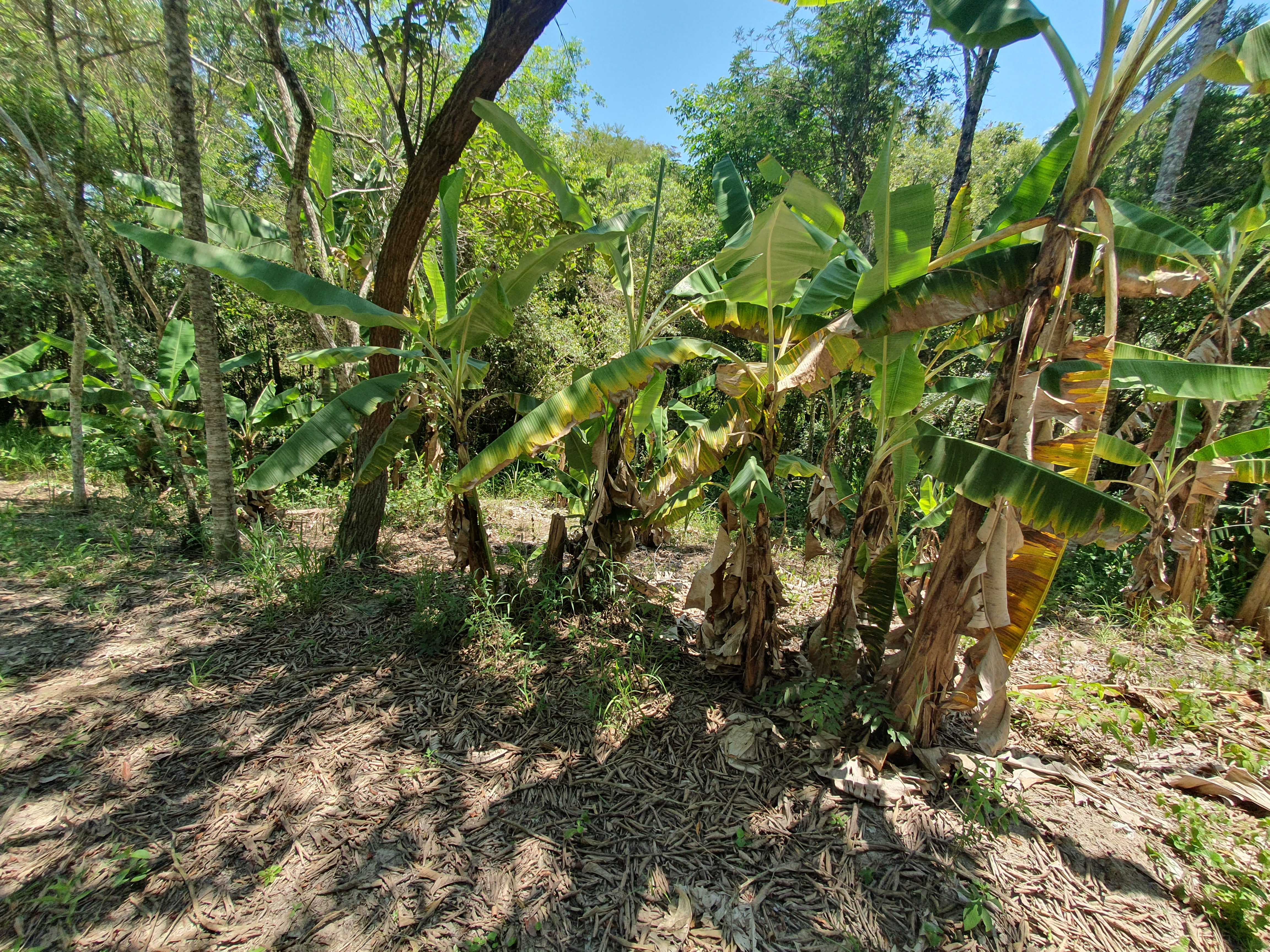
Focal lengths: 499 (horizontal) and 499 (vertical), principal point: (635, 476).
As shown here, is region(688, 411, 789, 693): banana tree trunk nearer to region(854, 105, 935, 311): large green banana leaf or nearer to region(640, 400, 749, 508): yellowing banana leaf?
region(640, 400, 749, 508): yellowing banana leaf

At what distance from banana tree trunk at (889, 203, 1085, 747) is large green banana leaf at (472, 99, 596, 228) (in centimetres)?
231

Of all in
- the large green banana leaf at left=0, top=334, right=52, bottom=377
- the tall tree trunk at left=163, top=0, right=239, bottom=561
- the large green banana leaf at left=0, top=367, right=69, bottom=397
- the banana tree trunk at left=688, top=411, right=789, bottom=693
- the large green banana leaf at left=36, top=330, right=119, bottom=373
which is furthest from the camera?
the large green banana leaf at left=0, top=334, right=52, bottom=377

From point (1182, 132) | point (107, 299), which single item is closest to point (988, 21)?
point (107, 299)

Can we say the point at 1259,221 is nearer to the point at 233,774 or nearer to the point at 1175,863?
the point at 1175,863

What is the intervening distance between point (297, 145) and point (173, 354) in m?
3.62

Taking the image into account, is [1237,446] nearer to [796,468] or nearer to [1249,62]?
[1249,62]

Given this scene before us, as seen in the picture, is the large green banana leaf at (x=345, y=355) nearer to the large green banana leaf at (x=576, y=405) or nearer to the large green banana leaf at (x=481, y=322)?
the large green banana leaf at (x=481, y=322)

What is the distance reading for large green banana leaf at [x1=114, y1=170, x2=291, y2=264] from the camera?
3.81 m

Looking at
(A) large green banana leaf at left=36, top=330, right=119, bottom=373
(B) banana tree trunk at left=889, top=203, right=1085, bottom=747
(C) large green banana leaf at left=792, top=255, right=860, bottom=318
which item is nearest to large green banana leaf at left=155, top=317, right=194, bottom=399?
(A) large green banana leaf at left=36, top=330, right=119, bottom=373

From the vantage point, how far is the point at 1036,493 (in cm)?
181

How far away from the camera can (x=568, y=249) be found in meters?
2.63

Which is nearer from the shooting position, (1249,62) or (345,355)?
(1249,62)

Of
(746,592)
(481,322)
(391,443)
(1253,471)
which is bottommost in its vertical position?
(746,592)

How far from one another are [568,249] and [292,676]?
9.77 feet
